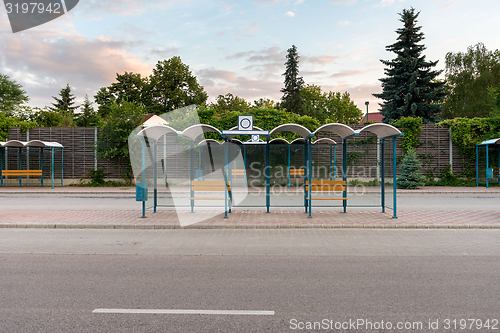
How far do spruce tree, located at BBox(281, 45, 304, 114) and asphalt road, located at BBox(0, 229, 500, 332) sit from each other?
163 ft

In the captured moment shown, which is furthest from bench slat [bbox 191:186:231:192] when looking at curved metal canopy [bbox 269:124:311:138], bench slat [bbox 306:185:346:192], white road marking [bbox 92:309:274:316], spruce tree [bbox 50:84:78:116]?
spruce tree [bbox 50:84:78:116]

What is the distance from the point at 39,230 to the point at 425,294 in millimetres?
8825

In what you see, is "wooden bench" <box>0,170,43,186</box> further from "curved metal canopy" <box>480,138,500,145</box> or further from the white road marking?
"curved metal canopy" <box>480,138,500,145</box>

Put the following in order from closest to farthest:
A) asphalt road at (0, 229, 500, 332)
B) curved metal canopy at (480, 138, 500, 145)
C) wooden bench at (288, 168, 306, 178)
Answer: asphalt road at (0, 229, 500, 332) → curved metal canopy at (480, 138, 500, 145) → wooden bench at (288, 168, 306, 178)

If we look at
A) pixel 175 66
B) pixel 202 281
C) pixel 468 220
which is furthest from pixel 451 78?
pixel 202 281

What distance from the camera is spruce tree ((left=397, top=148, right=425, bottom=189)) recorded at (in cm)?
2011

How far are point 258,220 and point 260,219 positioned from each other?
0.57 feet

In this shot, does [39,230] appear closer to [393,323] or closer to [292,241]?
[292,241]

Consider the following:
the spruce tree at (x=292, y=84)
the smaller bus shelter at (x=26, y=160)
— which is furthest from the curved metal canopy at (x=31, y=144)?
the spruce tree at (x=292, y=84)

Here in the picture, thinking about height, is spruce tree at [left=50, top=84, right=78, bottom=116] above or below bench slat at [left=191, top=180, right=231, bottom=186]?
above

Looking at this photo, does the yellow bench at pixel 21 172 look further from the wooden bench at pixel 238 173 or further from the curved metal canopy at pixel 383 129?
the curved metal canopy at pixel 383 129

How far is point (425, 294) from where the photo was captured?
4414 mm

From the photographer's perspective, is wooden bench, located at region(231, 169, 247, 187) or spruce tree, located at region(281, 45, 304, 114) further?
spruce tree, located at region(281, 45, 304, 114)

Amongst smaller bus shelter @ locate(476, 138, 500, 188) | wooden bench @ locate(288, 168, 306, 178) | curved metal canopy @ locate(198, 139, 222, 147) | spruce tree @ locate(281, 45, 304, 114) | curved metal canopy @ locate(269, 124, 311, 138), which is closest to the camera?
curved metal canopy @ locate(269, 124, 311, 138)
